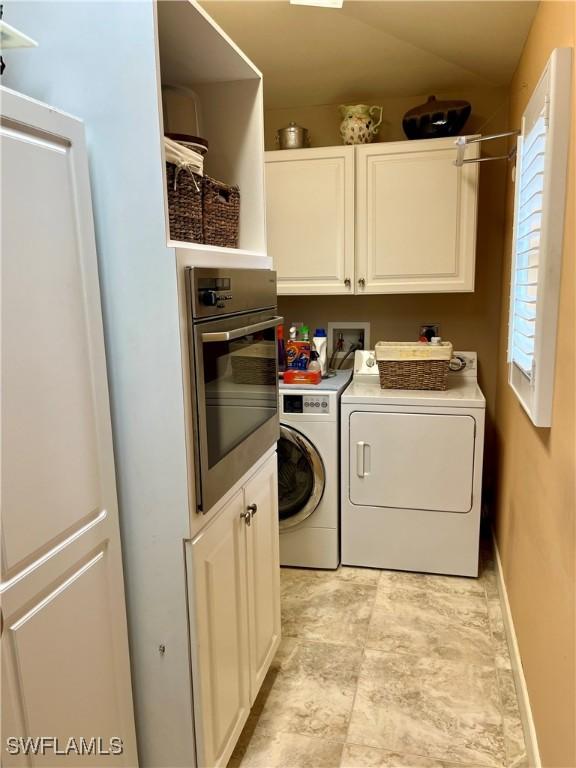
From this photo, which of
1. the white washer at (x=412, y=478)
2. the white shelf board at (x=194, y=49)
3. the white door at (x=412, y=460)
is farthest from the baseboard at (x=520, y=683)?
the white shelf board at (x=194, y=49)

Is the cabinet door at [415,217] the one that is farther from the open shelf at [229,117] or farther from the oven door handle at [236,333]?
the oven door handle at [236,333]

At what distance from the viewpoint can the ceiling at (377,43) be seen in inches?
81.1

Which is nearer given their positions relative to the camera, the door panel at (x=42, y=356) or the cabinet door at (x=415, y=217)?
the door panel at (x=42, y=356)

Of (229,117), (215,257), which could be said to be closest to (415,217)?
(229,117)

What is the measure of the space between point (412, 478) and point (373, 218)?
1290mm

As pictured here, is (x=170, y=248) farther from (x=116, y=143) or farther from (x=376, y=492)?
(x=376, y=492)

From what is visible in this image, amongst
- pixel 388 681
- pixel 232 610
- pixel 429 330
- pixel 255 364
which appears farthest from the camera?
pixel 429 330

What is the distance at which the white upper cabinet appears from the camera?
269cm

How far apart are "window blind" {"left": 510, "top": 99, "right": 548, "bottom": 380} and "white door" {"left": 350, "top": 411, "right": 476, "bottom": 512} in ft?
1.99

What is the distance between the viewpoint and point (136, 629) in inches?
52.1

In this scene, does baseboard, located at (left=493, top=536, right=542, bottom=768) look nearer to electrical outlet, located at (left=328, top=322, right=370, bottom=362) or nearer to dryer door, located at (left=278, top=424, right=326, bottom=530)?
dryer door, located at (left=278, top=424, right=326, bottom=530)

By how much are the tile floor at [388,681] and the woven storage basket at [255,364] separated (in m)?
1.09

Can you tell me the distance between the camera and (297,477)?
2.71 metres

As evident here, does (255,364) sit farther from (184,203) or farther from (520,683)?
(520,683)
